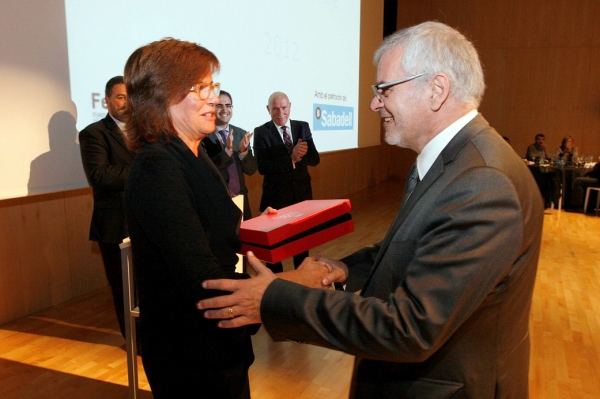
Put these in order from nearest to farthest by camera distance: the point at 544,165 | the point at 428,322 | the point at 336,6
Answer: the point at 428,322 → the point at 336,6 → the point at 544,165

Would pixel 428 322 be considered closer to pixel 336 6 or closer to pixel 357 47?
pixel 336 6

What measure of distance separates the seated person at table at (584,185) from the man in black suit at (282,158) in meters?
→ 6.81

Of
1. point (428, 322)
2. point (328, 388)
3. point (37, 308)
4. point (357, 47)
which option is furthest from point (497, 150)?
point (357, 47)

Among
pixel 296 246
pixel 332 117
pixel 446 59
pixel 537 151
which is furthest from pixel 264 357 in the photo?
pixel 537 151

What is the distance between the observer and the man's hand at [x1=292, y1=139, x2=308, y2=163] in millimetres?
3811

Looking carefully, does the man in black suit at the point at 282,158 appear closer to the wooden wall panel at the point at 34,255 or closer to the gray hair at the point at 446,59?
the wooden wall panel at the point at 34,255

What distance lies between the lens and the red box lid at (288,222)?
60.9 inches

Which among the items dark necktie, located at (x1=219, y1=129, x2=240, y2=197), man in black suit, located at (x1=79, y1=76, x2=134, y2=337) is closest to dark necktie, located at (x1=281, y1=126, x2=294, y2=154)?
dark necktie, located at (x1=219, y1=129, x2=240, y2=197)

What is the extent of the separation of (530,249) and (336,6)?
6.42 m

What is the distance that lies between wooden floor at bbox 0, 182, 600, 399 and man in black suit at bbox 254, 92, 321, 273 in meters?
1.06

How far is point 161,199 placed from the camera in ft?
3.75

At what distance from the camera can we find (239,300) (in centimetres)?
105

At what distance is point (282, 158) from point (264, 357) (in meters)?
1.61

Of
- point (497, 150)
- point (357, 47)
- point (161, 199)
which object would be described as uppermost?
point (357, 47)
